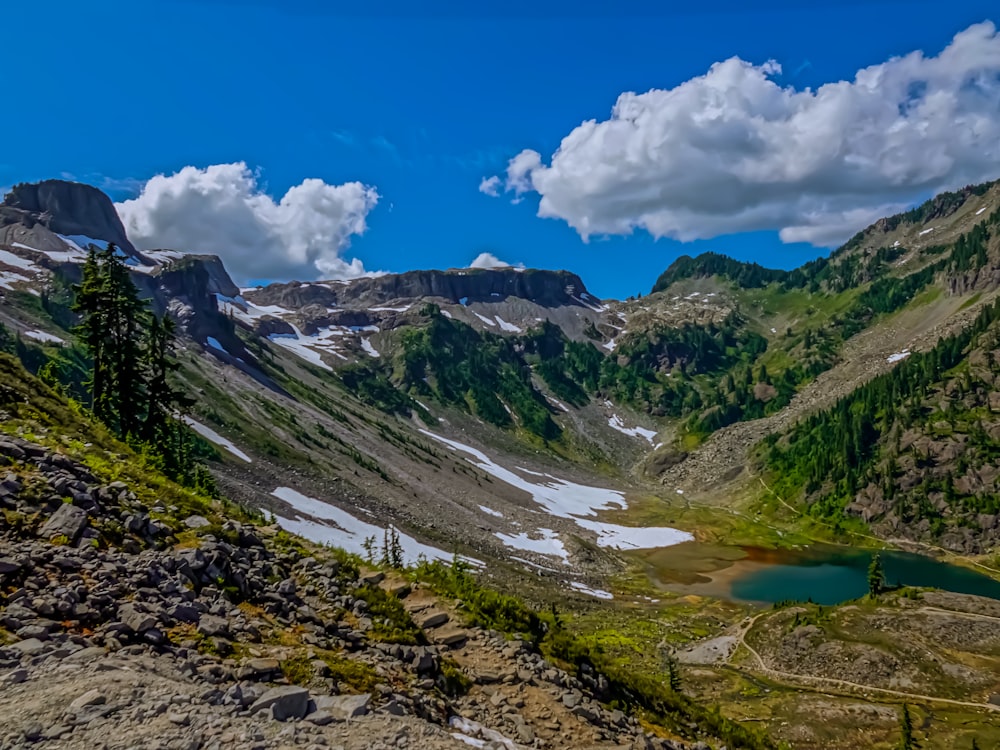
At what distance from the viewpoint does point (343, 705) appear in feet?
41.9

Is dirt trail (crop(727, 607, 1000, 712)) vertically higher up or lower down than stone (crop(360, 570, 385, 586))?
lower down

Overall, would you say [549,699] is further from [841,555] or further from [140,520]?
[841,555]

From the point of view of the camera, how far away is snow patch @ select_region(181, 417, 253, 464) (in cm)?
10819

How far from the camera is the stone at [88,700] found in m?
10.6

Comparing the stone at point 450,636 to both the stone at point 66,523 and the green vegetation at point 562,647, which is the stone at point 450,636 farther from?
the stone at point 66,523

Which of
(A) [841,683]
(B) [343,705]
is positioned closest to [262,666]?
(B) [343,705]

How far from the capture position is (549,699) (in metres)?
17.1

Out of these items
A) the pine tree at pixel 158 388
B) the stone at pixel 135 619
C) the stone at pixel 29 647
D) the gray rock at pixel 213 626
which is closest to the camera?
the stone at pixel 29 647

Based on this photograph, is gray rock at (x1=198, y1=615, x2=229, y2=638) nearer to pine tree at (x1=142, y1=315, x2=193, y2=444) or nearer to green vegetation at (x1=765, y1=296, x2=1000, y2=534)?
pine tree at (x1=142, y1=315, x2=193, y2=444)

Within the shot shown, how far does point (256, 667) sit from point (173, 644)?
1.96 metres

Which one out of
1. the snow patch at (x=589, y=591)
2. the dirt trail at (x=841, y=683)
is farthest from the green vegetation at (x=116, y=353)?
the snow patch at (x=589, y=591)

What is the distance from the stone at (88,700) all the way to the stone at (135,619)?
218cm

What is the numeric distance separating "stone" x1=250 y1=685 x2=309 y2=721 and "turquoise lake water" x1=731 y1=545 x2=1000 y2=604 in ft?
377

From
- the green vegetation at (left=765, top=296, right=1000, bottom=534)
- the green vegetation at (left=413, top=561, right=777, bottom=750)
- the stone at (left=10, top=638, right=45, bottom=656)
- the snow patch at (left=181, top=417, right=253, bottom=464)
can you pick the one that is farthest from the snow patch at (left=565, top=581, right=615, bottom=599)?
the green vegetation at (left=765, top=296, right=1000, bottom=534)
